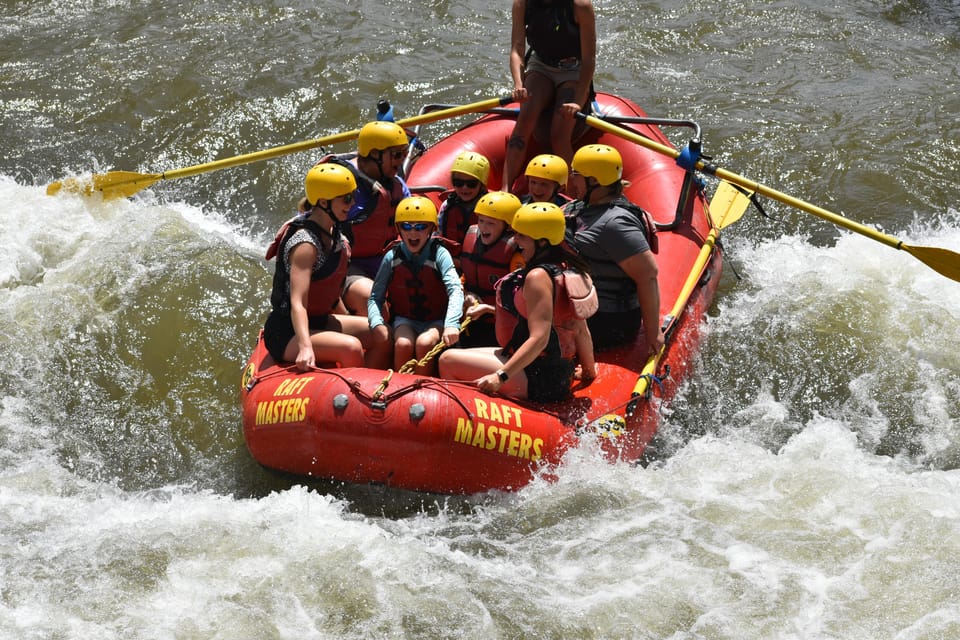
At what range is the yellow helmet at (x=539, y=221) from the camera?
14.8 ft

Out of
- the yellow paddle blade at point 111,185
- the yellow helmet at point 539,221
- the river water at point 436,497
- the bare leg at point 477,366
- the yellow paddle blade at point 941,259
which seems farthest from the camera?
the yellow paddle blade at point 111,185

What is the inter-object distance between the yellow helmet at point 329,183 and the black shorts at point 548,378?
45.6 inches

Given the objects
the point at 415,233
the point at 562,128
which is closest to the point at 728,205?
the point at 562,128

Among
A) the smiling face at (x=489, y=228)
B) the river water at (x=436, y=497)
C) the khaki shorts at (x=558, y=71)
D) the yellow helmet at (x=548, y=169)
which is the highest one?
the khaki shorts at (x=558, y=71)

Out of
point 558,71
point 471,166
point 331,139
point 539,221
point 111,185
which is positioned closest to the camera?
point 539,221

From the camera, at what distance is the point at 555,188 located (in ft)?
17.3

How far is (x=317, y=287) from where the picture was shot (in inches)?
200

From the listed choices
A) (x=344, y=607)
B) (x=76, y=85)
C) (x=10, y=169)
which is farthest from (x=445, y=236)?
(x=76, y=85)

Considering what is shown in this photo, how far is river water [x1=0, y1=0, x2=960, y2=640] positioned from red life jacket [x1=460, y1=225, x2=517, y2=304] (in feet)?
3.32

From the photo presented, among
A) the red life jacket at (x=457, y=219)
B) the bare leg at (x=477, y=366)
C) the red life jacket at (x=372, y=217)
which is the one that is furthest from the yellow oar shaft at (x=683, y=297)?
the red life jacket at (x=372, y=217)

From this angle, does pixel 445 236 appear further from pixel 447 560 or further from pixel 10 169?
pixel 10 169

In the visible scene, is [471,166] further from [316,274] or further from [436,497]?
[436,497]

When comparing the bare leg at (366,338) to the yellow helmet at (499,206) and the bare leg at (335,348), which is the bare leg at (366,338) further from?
the yellow helmet at (499,206)

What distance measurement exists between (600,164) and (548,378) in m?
1.03
